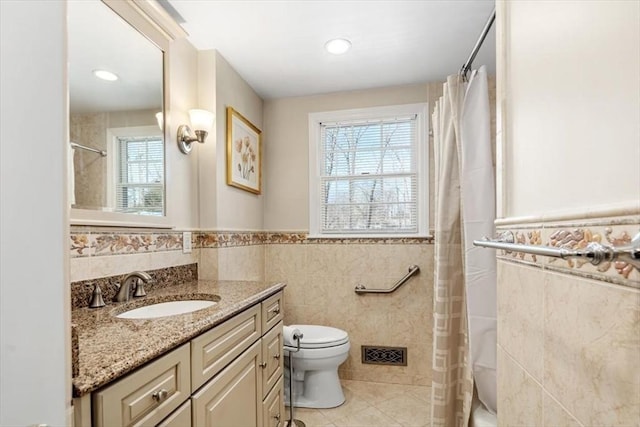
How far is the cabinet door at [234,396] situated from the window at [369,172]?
141 centimetres

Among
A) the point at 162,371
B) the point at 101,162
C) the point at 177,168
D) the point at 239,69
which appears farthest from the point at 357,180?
the point at 162,371

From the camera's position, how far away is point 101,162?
1426mm

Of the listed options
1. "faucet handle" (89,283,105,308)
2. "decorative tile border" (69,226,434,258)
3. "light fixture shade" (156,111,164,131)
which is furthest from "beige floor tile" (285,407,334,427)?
"light fixture shade" (156,111,164,131)

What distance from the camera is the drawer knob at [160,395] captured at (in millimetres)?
875

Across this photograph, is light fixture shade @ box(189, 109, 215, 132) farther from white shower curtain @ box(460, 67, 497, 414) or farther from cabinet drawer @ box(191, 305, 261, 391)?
white shower curtain @ box(460, 67, 497, 414)

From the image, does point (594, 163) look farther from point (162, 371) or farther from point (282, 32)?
point (282, 32)

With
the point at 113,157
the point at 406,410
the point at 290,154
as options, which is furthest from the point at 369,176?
the point at 113,157

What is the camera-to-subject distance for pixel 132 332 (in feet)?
3.21

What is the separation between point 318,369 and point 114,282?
4.54 feet

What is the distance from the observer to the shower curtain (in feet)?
4.53

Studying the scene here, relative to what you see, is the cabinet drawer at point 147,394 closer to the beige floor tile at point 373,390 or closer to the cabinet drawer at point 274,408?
the cabinet drawer at point 274,408

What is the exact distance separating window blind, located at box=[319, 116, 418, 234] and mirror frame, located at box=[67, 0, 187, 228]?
131 cm

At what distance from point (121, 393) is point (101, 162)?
3.38ft

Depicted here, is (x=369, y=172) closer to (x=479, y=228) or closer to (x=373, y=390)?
(x=479, y=228)
